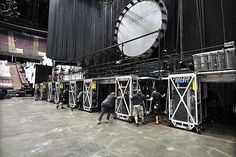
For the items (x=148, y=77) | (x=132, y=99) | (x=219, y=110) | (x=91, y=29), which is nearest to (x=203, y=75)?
(x=148, y=77)

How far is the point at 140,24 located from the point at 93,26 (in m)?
8.44

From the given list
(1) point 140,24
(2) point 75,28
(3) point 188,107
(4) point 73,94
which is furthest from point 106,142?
(2) point 75,28

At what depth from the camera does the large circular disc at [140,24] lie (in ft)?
33.6

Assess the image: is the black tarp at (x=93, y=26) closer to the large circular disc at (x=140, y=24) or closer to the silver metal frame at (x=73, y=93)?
the large circular disc at (x=140, y=24)

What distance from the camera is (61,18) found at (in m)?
17.8

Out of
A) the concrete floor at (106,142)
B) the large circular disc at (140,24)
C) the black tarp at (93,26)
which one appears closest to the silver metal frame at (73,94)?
the black tarp at (93,26)

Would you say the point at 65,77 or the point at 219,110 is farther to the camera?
the point at 65,77

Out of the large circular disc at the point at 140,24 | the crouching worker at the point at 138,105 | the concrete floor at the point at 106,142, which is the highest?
the large circular disc at the point at 140,24

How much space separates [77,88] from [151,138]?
26.4 ft

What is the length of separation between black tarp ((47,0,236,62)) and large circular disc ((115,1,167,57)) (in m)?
0.82

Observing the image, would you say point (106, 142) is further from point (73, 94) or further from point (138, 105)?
point (73, 94)

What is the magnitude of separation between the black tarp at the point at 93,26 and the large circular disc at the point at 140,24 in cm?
82

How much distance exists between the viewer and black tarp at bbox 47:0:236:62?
9117 millimetres

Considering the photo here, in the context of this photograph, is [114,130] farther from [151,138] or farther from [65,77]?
[65,77]
